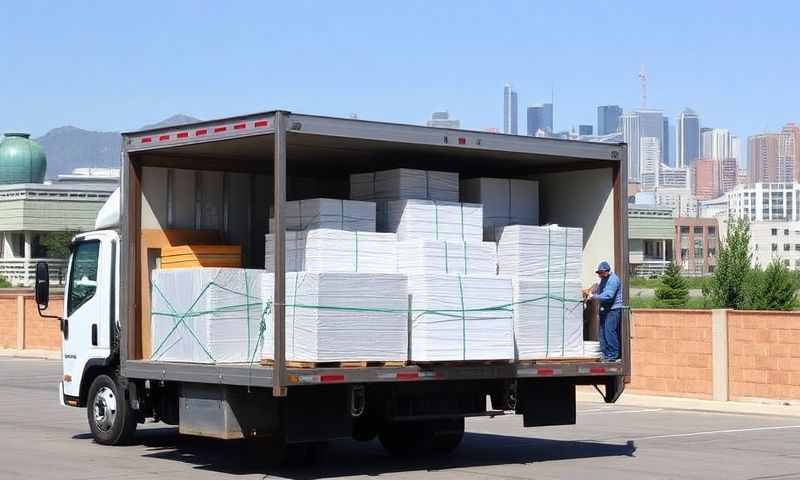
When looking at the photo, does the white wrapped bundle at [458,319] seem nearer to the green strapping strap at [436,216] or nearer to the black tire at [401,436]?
the green strapping strap at [436,216]

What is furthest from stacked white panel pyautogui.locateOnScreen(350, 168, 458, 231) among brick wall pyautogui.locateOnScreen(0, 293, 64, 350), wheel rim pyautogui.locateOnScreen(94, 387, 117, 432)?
brick wall pyautogui.locateOnScreen(0, 293, 64, 350)

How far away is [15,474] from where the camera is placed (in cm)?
1348

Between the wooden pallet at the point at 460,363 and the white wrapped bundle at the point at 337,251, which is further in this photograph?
the wooden pallet at the point at 460,363

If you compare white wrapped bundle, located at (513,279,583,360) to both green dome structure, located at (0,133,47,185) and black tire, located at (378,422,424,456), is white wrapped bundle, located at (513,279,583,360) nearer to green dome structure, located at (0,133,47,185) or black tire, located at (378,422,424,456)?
black tire, located at (378,422,424,456)

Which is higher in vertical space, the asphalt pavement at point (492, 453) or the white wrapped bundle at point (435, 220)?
the white wrapped bundle at point (435, 220)

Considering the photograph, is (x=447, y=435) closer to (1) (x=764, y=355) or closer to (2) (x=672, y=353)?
(1) (x=764, y=355)

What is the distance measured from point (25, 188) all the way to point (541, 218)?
82.3 m

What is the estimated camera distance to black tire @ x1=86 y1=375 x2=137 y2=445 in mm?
15406

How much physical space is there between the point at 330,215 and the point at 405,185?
3.28 feet

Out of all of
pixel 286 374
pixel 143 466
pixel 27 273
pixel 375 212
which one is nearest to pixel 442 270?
pixel 375 212

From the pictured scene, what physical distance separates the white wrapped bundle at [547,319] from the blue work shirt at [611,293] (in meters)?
0.27

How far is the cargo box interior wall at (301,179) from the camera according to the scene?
13883 mm

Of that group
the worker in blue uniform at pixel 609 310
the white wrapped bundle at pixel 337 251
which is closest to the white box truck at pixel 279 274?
the worker in blue uniform at pixel 609 310

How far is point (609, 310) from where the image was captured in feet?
47.6
